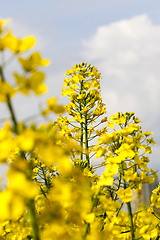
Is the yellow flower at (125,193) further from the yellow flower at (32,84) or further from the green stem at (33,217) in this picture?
the yellow flower at (32,84)

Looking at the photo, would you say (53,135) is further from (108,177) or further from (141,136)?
(141,136)

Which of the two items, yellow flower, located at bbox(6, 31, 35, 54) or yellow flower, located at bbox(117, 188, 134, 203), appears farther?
yellow flower, located at bbox(117, 188, 134, 203)

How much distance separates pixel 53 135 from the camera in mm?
721

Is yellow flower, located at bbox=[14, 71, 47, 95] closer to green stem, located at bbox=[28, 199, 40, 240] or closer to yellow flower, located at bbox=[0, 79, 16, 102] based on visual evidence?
yellow flower, located at bbox=[0, 79, 16, 102]

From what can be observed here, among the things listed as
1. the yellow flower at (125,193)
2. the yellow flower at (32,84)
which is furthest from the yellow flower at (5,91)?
the yellow flower at (125,193)

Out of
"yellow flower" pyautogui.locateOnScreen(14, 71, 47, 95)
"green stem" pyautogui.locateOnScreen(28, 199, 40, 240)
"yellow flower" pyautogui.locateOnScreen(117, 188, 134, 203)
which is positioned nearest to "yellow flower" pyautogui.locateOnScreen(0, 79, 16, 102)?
"yellow flower" pyautogui.locateOnScreen(14, 71, 47, 95)

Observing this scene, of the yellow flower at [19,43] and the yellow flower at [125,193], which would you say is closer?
the yellow flower at [19,43]

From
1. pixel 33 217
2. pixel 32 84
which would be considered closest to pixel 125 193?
pixel 33 217

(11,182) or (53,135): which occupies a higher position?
(53,135)

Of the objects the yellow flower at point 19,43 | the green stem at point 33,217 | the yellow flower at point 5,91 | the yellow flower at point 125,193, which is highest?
the yellow flower at point 19,43

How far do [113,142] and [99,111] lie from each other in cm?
212

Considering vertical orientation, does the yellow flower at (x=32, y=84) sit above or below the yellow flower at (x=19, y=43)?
below

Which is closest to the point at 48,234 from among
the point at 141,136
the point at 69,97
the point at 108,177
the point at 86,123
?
the point at 108,177

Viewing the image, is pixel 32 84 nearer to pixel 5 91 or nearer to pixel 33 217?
pixel 5 91
